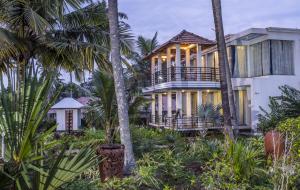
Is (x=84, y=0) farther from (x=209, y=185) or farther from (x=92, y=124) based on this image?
(x=209, y=185)

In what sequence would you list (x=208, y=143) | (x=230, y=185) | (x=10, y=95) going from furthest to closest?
1. (x=208, y=143)
2. (x=230, y=185)
3. (x=10, y=95)

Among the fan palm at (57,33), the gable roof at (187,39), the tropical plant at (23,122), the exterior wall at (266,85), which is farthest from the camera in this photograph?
the gable roof at (187,39)

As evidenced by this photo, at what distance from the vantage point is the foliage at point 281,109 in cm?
1795

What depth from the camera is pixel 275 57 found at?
20922mm

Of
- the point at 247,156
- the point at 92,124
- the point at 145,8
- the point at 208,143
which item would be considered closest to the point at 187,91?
the point at 145,8

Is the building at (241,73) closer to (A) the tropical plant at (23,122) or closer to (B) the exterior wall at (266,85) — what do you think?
(B) the exterior wall at (266,85)

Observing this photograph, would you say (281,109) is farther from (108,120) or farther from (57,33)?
(57,33)

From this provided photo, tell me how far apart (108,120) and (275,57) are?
1263 centimetres

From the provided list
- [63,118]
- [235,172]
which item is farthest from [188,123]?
[235,172]

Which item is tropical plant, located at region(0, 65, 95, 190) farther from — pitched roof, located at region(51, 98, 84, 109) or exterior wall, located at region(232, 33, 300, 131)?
pitched roof, located at region(51, 98, 84, 109)

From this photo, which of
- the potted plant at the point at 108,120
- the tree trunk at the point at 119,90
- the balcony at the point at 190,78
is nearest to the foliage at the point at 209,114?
the balcony at the point at 190,78

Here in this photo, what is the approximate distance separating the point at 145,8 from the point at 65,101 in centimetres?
777

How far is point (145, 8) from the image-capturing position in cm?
2298

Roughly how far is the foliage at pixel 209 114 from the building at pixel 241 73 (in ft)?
2.35
